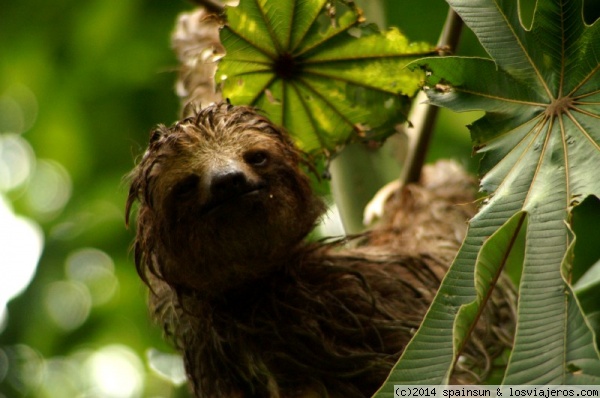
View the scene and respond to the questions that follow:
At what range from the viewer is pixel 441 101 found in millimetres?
2533

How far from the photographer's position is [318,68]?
3168 millimetres

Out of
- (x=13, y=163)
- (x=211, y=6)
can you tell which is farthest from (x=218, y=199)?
(x=13, y=163)

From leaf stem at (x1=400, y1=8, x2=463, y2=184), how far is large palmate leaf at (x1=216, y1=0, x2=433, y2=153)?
6.3 inches

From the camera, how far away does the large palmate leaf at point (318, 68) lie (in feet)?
9.75

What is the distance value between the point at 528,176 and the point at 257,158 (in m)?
1.17

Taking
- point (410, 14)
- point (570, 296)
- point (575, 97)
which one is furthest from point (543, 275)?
point (410, 14)

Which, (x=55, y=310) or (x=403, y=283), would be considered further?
(x=55, y=310)

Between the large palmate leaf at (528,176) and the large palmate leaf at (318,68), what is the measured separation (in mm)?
596

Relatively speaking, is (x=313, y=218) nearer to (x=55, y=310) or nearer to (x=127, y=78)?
(x=127, y=78)

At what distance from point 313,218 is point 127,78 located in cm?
311

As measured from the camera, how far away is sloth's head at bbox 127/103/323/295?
305 cm

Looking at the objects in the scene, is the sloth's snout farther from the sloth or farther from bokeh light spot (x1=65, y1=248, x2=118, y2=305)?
bokeh light spot (x1=65, y1=248, x2=118, y2=305)

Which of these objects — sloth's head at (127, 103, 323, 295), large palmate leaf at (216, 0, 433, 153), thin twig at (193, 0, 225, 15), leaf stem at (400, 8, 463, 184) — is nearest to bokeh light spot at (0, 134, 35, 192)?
thin twig at (193, 0, 225, 15)

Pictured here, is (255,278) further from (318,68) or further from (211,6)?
(211,6)
